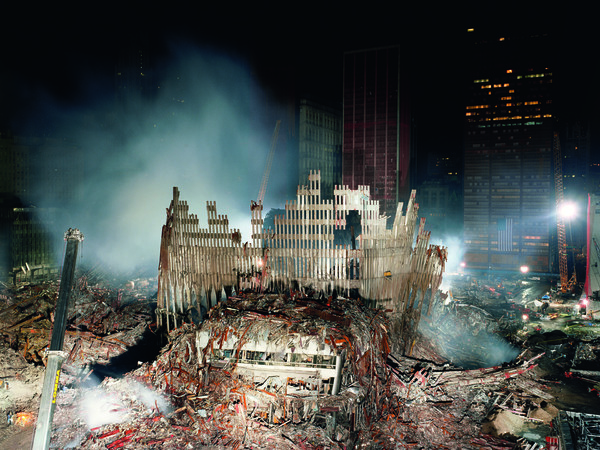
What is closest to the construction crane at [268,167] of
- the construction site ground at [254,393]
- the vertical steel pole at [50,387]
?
the construction site ground at [254,393]

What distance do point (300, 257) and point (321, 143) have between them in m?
43.4

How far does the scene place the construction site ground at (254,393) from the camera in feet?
24.4

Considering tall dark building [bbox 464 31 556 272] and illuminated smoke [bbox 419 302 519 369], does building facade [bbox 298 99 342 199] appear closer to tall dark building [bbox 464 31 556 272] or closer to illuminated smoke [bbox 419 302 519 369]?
tall dark building [bbox 464 31 556 272]

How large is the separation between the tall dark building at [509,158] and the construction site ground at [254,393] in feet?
182

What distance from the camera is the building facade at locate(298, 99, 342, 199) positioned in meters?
49.2

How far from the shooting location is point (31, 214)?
92.8 ft

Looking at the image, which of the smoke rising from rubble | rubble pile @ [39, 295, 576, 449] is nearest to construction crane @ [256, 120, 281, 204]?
the smoke rising from rubble

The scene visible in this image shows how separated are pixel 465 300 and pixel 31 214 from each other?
30.7m

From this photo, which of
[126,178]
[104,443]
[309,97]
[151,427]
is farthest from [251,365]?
[309,97]

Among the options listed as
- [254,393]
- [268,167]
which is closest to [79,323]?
[254,393]

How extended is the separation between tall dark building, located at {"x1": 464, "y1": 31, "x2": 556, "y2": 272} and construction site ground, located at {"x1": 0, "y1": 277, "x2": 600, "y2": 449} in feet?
182

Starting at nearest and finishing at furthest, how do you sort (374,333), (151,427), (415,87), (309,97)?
(151,427), (374,333), (309,97), (415,87)

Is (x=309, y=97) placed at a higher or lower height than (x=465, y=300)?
higher

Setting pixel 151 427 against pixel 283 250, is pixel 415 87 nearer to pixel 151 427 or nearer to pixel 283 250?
pixel 283 250
